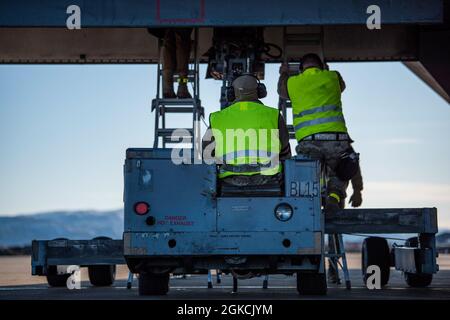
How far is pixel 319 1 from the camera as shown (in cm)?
1577

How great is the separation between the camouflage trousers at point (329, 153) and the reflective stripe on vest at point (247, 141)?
167 cm

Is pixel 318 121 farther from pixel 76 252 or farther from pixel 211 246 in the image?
pixel 76 252

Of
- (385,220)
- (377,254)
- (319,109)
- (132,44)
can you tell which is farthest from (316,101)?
(132,44)

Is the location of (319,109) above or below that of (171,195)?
above

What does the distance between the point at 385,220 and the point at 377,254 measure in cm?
201

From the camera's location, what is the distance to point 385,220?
13.2 meters

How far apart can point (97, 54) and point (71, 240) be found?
823cm

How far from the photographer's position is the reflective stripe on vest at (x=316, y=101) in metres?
14.0

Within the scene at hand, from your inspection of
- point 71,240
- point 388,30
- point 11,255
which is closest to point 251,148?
point 71,240

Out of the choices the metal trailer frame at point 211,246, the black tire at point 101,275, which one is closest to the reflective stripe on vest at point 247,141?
the metal trailer frame at point 211,246

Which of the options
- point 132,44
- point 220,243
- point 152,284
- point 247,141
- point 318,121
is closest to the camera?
point 220,243

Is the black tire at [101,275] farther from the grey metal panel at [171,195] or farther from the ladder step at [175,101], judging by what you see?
the grey metal panel at [171,195]
